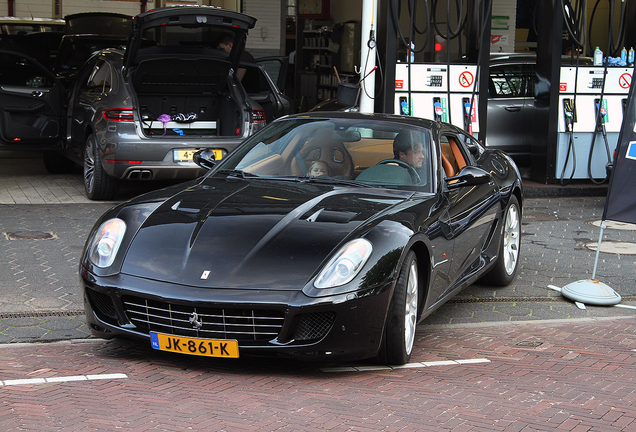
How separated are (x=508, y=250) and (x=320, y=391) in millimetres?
3308

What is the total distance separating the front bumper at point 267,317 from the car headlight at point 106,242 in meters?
0.22

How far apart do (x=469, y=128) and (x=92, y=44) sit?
6.71 m

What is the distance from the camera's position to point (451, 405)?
408cm

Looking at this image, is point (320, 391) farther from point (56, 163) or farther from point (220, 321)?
point (56, 163)

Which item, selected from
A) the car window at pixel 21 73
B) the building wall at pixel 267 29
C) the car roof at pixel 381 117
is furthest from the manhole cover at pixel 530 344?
the building wall at pixel 267 29

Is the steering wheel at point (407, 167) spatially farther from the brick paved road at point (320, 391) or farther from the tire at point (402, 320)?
the brick paved road at point (320, 391)

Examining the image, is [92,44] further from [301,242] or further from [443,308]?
[301,242]

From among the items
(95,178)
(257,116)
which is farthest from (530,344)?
(95,178)

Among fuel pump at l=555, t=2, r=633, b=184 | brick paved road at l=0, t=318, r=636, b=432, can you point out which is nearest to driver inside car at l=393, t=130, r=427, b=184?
brick paved road at l=0, t=318, r=636, b=432

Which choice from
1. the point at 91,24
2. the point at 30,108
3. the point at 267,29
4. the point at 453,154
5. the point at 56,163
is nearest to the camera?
the point at 453,154

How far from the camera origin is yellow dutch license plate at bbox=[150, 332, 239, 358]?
167 inches

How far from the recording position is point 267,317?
4.20 m

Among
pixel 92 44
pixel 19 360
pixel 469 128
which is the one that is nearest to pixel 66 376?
pixel 19 360

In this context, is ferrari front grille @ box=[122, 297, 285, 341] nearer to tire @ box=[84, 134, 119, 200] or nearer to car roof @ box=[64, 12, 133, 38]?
tire @ box=[84, 134, 119, 200]
